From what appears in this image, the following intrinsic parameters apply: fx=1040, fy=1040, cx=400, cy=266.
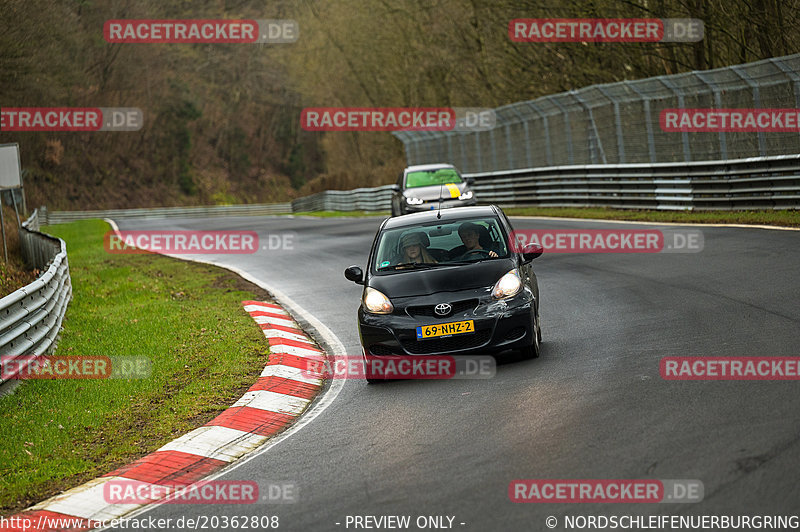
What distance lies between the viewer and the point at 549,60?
37.4m

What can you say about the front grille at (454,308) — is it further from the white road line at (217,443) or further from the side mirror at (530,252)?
the white road line at (217,443)

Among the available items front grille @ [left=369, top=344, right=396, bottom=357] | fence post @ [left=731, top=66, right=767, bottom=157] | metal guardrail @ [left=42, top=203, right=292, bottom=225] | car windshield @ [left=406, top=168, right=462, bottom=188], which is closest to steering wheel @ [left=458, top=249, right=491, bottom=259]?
front grille @ [left=369, top=344, right=396, bottom=357]

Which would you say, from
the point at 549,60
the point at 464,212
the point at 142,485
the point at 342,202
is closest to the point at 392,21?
the point at 342,202

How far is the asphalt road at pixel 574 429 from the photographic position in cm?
557

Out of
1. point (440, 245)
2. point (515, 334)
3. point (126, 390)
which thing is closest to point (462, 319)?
point (515, 334)

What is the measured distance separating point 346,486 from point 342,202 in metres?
49.5

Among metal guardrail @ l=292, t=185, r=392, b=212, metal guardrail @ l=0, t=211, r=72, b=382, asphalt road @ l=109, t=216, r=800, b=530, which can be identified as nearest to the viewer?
asphalt road @ l=109, t=216, r=800, b=530

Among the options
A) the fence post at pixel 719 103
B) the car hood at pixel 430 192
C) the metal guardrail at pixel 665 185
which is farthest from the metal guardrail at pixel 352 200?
Answer: the fence post at pixel 719 103

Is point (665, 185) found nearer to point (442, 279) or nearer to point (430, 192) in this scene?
point (430, 192)

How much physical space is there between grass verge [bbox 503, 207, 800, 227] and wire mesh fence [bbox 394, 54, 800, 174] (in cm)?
142

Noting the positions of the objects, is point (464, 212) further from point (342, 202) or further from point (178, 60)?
point (178, 60)

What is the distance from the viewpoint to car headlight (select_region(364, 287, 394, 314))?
9.55 meters

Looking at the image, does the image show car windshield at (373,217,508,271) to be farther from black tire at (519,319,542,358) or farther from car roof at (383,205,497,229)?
black tire at (519,319,542,358)

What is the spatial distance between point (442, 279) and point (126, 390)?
3.28m
